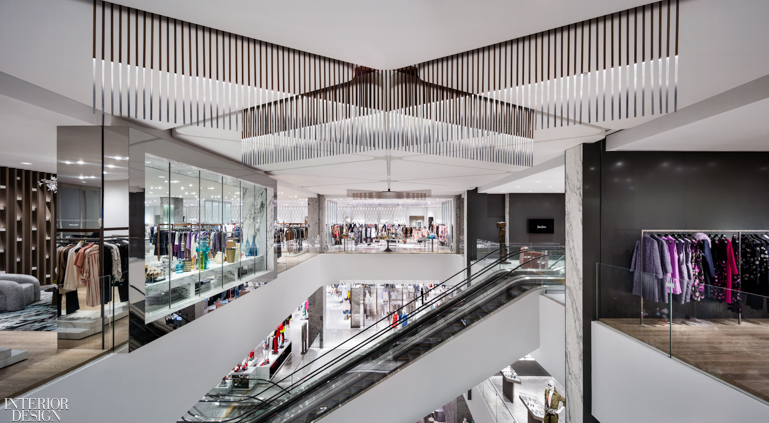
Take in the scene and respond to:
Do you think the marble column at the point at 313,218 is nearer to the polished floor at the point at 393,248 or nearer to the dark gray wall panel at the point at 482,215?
the polished floor at the point at 393,248

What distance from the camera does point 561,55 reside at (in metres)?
1.96

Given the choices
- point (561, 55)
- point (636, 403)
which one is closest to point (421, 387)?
point (636, 403)

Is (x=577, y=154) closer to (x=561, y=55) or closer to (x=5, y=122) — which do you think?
(x=561, y=55)

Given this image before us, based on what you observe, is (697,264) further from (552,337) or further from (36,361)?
(36,361)

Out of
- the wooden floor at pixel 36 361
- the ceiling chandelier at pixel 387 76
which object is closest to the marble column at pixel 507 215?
the ceiling chandelier at pixel 387 76

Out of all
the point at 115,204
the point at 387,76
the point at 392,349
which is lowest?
the point at 392,349

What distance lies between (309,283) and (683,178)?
1035cm

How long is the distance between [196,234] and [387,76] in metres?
5.14

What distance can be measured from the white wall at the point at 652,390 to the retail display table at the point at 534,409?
4618 mm

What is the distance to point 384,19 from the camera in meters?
1.75

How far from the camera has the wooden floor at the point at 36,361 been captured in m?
2.96

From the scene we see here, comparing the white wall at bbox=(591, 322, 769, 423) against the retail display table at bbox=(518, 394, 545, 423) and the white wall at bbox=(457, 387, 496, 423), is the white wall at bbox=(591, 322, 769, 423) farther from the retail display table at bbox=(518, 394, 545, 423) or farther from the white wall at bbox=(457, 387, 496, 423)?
the white wall at bbox=(457, 387, 496, 423)

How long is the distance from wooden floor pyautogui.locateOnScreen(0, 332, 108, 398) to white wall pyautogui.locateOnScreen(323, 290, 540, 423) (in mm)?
4268

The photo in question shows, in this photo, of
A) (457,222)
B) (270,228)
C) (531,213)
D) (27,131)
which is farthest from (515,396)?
(27,131)
